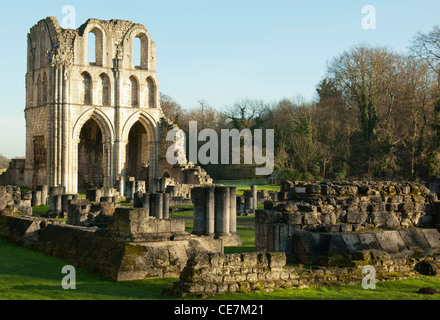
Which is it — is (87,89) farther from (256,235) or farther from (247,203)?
(256,235)

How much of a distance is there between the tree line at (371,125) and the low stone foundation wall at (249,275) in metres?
26.9

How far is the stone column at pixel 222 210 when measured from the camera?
14938 millimetres

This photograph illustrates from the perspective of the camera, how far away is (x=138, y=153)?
142ft

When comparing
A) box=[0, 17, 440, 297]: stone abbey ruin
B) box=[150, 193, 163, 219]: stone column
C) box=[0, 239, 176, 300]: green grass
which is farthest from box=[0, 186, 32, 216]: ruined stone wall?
box=[0, 239, 176, 300]: green grass

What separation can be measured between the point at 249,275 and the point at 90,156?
35162 mm

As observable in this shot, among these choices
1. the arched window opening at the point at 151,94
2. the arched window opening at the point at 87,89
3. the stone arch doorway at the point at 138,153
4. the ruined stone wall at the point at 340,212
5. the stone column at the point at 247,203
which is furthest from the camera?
the stone arch doorway at the point at 138,153

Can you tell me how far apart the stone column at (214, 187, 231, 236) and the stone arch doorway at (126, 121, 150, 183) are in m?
27.3

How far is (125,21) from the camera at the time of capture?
132ft

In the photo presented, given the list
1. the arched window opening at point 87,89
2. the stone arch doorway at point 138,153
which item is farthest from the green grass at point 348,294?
the stone arch doorway at point 138,153

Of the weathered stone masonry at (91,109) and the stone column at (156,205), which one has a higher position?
the weathered stone masonry at (91,109)

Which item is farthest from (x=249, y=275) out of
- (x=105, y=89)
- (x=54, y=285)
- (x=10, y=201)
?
(x=105, y=89)

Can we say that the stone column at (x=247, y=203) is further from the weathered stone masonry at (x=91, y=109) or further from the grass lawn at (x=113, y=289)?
the grass lawn at (x=113, y=289)

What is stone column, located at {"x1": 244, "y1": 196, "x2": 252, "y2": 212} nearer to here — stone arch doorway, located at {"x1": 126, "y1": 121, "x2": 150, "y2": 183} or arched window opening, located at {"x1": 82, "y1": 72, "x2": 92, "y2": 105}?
arched window opening, located at {"x1": 82, "y1": 72, "x2": 92, "y2": 105}
